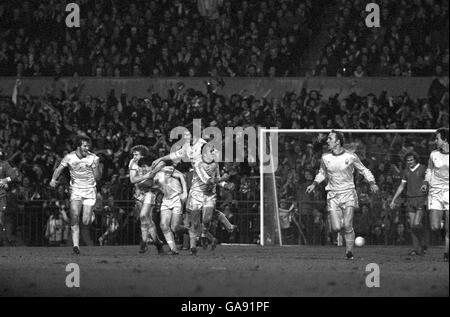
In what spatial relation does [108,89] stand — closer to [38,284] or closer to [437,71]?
[437,71]

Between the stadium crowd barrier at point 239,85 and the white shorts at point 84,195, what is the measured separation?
10034 millimetres

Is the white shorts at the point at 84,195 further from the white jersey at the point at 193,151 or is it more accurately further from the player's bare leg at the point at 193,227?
the player's bare leg at the point at 193,227

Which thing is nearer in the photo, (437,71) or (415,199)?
(415,199)

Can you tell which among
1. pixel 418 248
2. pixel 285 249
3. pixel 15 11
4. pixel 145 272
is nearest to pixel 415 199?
pixel 418 248

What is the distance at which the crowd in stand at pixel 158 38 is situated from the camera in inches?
1302

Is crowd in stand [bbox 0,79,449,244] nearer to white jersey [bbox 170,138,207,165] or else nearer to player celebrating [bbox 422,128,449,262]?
white jersey [bbox 170,138,207,165]

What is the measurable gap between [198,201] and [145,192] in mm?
1465

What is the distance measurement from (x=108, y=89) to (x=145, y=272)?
15.9 metres

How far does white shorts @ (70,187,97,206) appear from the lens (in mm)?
22812

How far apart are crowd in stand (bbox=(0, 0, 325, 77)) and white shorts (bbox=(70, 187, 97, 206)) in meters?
10.3

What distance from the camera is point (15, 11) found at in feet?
113

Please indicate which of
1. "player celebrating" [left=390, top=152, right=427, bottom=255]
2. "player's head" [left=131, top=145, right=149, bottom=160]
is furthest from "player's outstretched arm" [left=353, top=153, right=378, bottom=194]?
"player's head" [left=131, top=145, right=149, bottom=160]
